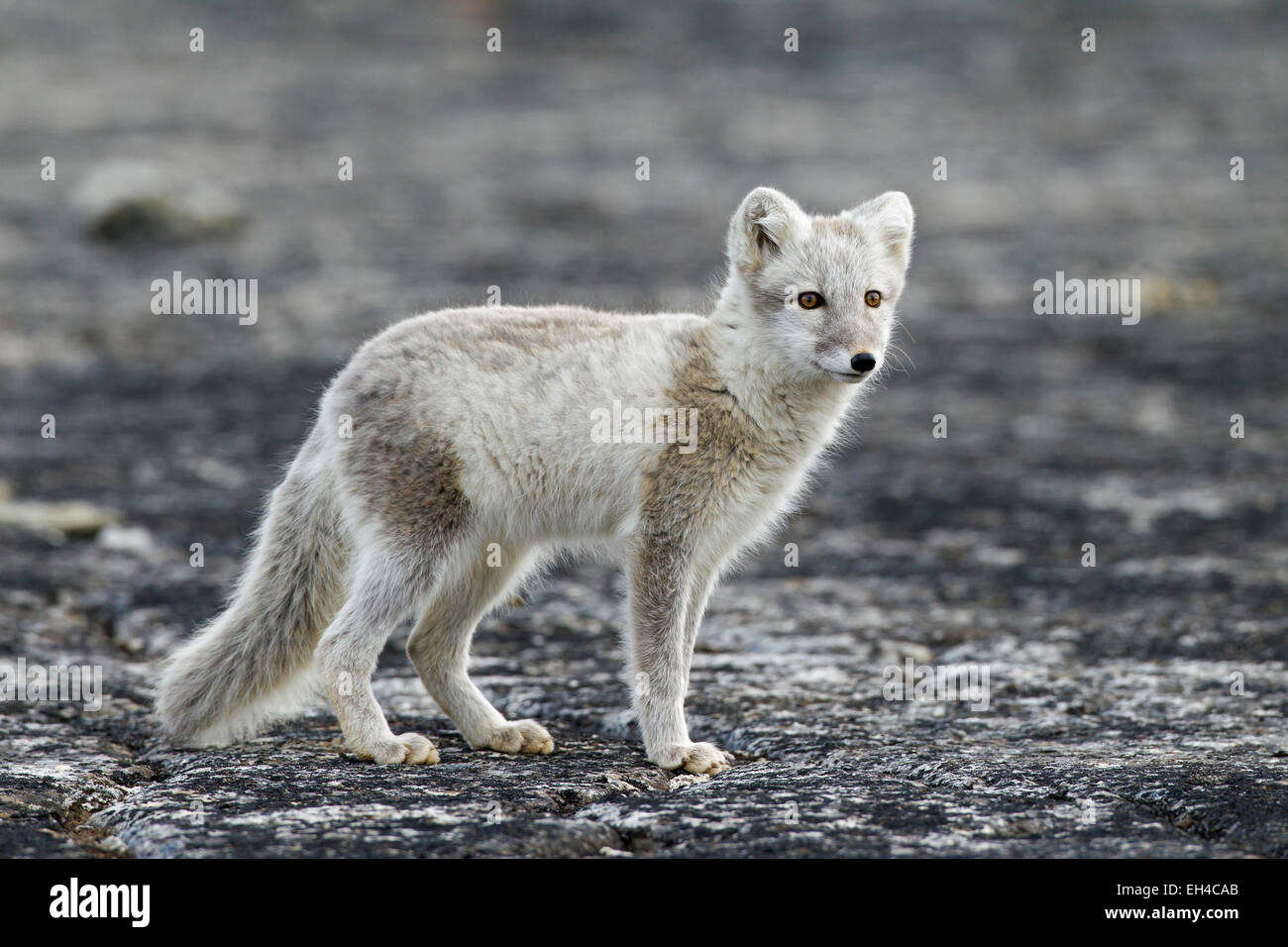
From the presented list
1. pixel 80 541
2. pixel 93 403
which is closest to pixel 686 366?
pixel 80 541

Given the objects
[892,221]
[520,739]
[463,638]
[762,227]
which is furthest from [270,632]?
[892,221]

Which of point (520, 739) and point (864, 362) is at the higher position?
point (864, 362)

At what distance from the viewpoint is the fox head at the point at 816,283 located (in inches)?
181

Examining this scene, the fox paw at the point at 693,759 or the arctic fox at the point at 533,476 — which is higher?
the arctic fox at the point at 533,476

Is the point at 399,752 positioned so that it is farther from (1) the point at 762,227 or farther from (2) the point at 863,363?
(1) the point at 762,227

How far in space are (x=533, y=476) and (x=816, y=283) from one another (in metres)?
1.07

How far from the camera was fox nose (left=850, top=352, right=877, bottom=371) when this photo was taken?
452 centimetres

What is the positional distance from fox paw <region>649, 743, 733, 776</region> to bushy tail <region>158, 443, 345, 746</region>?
47.8 inches

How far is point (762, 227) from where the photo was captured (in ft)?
15.7

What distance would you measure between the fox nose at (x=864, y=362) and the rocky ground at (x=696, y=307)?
117 cm

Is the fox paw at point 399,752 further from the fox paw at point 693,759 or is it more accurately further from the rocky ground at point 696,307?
the fox paw at point 693,759

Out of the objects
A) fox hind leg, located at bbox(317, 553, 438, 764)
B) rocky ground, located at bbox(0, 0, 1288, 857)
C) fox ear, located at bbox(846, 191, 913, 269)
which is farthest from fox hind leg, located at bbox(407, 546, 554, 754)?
fox ear, located at bbox(846, 191, 913, 269)

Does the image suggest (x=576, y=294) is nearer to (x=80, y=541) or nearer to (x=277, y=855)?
(x=80, y=541)

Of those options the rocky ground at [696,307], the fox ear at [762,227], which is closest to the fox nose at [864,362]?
the fox ear at [762,227]
